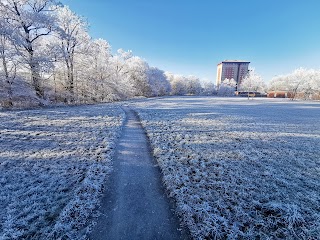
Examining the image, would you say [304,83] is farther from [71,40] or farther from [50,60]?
[50,60]

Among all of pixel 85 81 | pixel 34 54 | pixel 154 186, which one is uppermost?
pixel 34 54

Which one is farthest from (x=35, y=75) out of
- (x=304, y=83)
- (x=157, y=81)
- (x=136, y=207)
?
(x=304, y=83)

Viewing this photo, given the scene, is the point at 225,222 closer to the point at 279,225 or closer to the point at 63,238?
the point at 279,225

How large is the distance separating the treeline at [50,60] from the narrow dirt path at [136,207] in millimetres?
14701

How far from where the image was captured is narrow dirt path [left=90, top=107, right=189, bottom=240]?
7.62ft

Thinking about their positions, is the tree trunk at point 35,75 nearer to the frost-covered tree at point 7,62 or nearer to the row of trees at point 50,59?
the row of trees at point 50,59

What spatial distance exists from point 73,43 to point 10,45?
7.52m

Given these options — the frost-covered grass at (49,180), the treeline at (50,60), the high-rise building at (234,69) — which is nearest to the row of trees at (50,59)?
the treeline at (50,60)

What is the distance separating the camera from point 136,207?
9.27 ft

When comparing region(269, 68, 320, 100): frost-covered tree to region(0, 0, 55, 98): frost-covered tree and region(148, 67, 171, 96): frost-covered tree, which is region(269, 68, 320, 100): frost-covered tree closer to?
region(148, 67, 171, 96): frost-covered tree

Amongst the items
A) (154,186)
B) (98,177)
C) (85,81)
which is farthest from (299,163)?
(85,81)

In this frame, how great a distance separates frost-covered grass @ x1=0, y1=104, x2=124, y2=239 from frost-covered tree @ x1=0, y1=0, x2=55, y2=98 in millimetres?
10166

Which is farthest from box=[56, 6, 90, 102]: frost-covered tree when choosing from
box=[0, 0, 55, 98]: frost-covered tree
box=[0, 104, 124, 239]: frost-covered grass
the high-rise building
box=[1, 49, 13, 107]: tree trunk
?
the high-rise building

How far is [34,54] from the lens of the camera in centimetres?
1402
